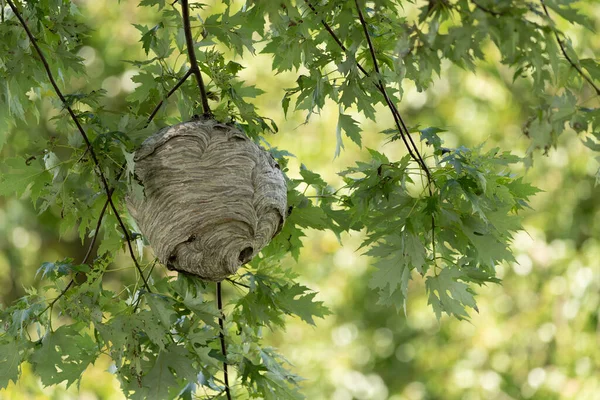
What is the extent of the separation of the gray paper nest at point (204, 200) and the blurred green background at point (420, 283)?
11.8 ft

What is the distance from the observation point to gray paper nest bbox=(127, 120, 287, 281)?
5.93 feet

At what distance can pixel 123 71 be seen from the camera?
7828mm

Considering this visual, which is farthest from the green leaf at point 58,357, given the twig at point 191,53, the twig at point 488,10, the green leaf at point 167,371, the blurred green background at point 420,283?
the blurred green background at point 420,283

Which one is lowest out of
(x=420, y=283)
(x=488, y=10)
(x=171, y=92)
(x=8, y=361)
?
(x=8, y=361)

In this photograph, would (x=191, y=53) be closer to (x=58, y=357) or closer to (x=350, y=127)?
(x=350, y=127)

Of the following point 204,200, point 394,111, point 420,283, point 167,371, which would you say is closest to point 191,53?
point 204,200

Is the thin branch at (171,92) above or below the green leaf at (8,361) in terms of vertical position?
above

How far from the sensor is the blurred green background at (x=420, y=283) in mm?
6074

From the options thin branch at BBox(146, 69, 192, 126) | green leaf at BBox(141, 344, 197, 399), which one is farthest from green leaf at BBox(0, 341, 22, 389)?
thin branch at BBox(146, 69, 192, 126)

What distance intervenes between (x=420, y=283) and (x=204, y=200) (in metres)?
6.33

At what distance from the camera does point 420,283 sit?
315 inches

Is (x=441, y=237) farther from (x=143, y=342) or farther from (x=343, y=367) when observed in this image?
(x=343, y=367)

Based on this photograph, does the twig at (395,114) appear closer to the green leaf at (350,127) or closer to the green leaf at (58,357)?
the green leaf at (350,127)

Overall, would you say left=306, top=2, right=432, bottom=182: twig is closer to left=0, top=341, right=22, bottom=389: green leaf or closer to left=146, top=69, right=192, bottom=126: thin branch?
left=146, top=69, right=192, bottom=126: thin branch
